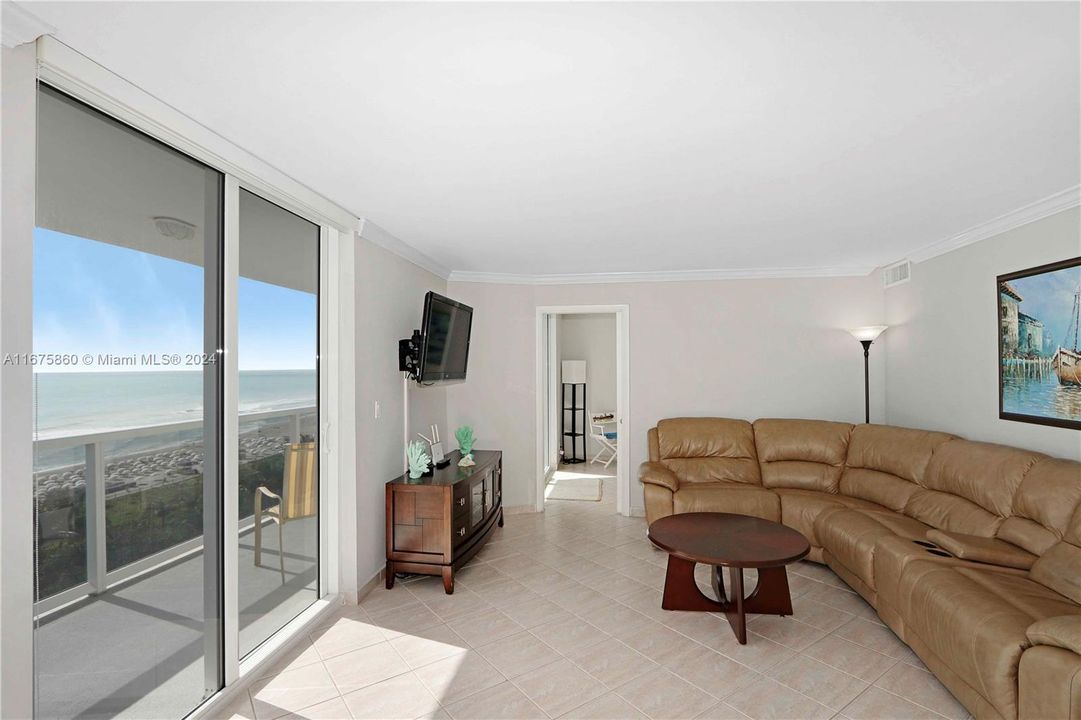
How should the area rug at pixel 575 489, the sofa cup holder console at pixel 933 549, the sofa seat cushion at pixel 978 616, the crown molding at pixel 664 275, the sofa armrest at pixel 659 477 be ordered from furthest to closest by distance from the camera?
the area rug at pixel 575 489
the crown molding at pixel 664 275
the sofa armrest at pixel 659 477
the sofa cup holder console at pixel 933 549
the sofa seat cushion at pixel 978 616

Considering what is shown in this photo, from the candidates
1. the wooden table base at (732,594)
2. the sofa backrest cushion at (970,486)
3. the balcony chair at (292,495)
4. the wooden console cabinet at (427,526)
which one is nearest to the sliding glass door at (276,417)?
the balcony chair at (292,495)

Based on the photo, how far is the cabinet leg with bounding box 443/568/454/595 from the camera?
3648 mm

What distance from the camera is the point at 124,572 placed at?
1983mm

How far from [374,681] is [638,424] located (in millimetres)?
3536

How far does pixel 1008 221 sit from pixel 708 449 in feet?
8.99

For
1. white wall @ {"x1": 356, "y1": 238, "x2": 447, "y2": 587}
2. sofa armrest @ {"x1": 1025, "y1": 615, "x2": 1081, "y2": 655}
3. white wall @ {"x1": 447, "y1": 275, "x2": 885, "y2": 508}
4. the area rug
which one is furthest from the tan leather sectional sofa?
white wall @ {"x1": 356, "y1": 238, "x2": 447, "y2": 587}

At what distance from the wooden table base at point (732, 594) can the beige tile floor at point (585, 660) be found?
8cm

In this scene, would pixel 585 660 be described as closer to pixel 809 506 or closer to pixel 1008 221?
pixel 809 506

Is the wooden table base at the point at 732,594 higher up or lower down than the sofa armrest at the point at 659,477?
lower down

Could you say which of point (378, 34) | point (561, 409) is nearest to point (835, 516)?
point (378, 34)

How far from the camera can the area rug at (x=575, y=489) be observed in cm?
630

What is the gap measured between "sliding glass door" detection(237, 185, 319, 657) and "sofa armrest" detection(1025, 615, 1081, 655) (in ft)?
11.0

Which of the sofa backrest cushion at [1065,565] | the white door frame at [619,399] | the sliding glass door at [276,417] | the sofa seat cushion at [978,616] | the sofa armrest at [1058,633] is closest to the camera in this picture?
the sofa armrest at [1058,633]

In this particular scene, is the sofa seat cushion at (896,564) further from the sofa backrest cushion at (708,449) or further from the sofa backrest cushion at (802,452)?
the sofa backrest cushion at (708,449)
